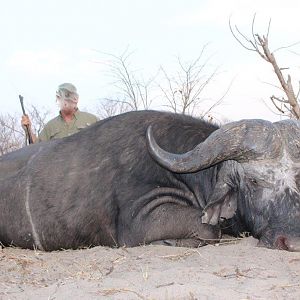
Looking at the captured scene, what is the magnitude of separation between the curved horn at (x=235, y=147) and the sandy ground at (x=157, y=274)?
67cm

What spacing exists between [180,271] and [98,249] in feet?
4.72

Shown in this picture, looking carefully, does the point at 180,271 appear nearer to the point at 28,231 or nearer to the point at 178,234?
the point at 178,234

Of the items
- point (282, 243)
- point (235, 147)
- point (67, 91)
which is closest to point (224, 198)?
point (235, 147)

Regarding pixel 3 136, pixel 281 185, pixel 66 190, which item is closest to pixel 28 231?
pixel 66 190

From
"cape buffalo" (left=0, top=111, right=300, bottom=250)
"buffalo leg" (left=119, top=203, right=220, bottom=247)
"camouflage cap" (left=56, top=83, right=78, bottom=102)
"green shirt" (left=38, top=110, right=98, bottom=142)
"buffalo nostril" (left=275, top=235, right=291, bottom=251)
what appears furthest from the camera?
"green shirt" (left=38, top=110, right=98, bottom=142)

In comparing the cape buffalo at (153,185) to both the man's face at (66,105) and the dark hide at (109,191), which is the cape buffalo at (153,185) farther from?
the man's face at (66,105)

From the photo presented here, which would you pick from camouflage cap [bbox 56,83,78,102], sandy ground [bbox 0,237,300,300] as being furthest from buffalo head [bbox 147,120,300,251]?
camouflage cap [bbox 56,83,78,102]

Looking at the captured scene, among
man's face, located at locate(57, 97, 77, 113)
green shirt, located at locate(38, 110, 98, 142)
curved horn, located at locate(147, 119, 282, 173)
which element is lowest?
curved horn, located at locate(147, 119, 282, 173)

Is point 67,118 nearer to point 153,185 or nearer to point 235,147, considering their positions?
point 153,185

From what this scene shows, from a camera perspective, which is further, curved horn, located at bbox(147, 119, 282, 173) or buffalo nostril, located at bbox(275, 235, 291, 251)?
curved horn, located at bbox(147, 119, 282, 173)

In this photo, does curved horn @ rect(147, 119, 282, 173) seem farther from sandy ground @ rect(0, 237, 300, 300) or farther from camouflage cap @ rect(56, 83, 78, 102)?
camouflage cap @ rect(56, 83, 78, 102)

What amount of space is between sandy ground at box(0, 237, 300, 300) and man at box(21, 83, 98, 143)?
4030 millimetres

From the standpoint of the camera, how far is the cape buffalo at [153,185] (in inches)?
190

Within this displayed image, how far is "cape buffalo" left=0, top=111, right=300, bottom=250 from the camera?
484 cm
